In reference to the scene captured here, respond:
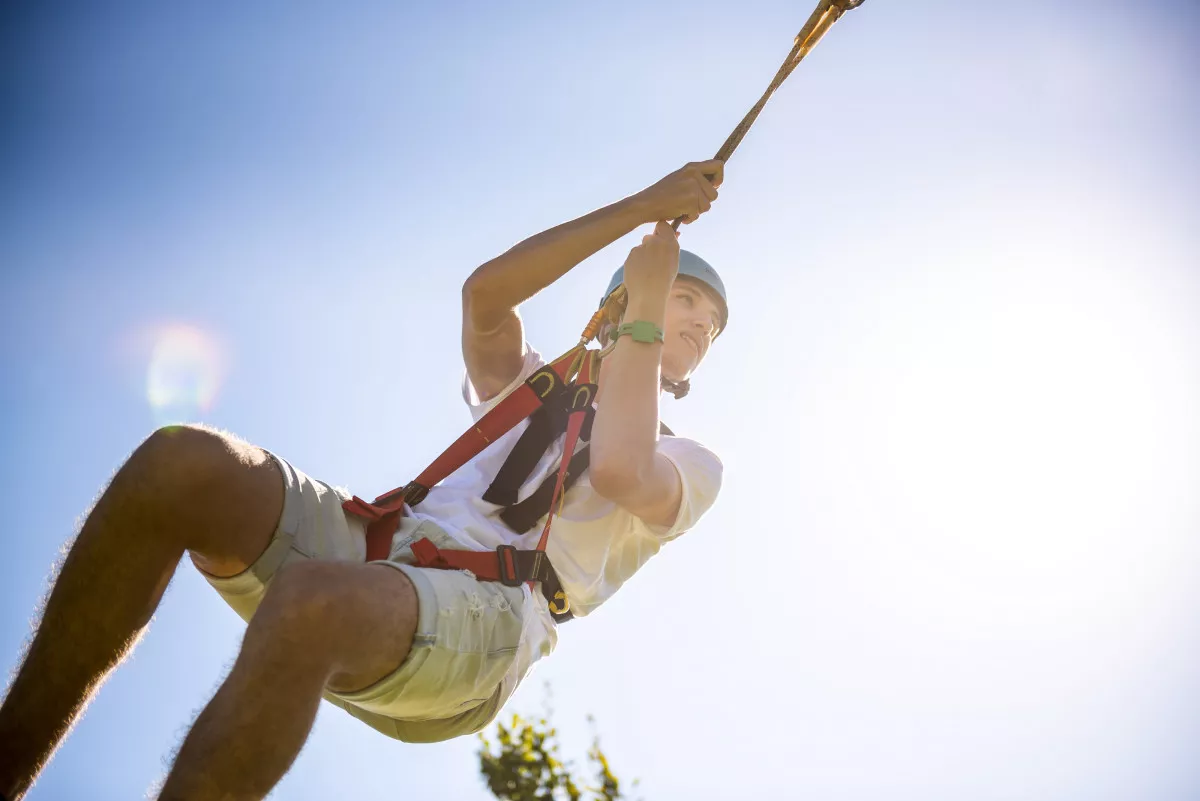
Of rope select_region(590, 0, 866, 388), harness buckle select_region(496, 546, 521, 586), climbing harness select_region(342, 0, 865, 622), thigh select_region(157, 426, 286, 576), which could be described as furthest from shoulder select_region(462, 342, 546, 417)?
thigh select_region(157, 426, 286, 576)

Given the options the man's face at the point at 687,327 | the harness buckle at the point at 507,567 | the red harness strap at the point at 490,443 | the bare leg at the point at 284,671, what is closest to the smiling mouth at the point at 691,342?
the man's face at the point at 687,327

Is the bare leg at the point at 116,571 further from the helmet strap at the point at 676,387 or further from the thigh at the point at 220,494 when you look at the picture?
the helmet strap at the point at 676,387

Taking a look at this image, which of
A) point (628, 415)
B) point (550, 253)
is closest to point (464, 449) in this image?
point (628, 415)

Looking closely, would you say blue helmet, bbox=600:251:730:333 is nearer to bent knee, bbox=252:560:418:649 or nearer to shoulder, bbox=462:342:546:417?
shoulder, bbox=462:342:546:417

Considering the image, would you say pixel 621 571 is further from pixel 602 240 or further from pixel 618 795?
pixel 618 795

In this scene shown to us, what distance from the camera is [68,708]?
8.38 feet

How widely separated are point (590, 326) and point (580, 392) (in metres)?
0.35

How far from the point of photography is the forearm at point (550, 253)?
3.62 metres

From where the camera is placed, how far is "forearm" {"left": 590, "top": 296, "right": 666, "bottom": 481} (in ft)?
10.7

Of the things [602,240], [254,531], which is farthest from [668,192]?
[254,531]

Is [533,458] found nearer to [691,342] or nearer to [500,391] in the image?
[500,391]

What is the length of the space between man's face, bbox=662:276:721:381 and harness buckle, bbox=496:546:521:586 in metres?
1.50

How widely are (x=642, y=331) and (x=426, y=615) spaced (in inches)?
52.1

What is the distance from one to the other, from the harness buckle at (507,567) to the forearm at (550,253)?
103 centimetres
